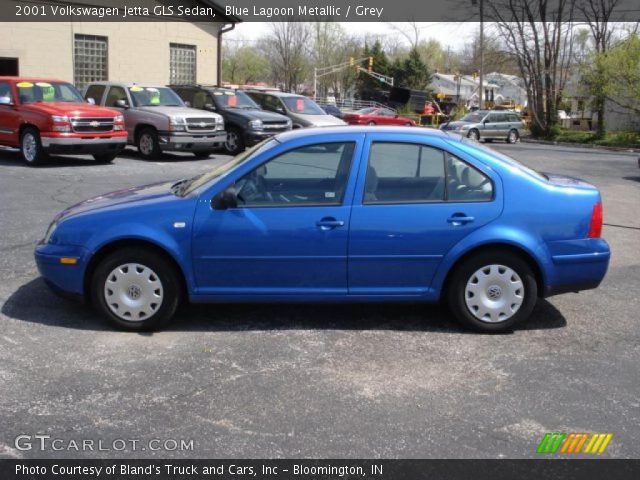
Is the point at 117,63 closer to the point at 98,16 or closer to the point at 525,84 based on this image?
the point at 98,16

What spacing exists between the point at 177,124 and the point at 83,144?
2.48 meters

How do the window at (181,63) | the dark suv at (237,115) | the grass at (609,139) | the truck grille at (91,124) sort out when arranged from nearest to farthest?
the truck grille at (91,124)
the dark suv at (237,115)
the window at (181,63)
the grass at (609,139)

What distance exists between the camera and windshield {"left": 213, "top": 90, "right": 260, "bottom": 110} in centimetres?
1894

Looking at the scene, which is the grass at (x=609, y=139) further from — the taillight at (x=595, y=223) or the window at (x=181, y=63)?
the taillight at (x=595, y=223)

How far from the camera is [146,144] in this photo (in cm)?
1689

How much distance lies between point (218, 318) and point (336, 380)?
149 centimetres

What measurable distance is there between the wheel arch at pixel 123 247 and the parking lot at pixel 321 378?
36 centimetres

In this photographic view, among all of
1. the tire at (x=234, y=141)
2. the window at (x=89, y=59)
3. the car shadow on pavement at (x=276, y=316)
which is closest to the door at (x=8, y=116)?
the tire at (x=234, y=141)

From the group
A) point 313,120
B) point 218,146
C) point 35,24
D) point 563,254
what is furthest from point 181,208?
point 35,24

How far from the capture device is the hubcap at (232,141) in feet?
60.2

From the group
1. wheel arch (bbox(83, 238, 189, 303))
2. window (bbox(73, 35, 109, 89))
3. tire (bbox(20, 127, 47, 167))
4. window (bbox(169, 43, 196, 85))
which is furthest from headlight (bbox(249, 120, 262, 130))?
wheel arch (bbox(83, 238, 189, 303))

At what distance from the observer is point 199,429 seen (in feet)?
12.3

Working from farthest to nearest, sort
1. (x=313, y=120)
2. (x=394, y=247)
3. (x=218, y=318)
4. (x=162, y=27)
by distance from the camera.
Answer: (x=162, y=27), (x=313, y=120), (x=218, y=318), (x=394, y=247)

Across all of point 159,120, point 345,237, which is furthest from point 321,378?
point 159,120
